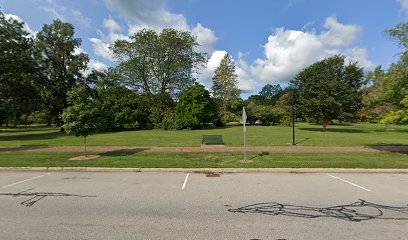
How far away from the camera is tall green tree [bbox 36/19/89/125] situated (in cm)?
3834

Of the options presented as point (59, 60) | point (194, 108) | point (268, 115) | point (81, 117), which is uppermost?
point (59, 60)

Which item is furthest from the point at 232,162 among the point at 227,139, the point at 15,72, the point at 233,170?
the point at 15,72

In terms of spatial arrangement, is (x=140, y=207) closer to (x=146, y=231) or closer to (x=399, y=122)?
(x=146, y=231)

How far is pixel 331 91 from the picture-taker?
30578mm

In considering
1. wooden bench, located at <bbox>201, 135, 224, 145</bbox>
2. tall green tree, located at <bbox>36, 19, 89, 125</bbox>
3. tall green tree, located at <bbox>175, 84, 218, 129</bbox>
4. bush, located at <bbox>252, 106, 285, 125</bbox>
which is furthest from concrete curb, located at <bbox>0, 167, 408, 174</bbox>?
bush, located at <bbox>252, 106, 285, 125</bbox>

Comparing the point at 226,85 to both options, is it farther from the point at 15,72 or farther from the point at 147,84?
the point at 15,72

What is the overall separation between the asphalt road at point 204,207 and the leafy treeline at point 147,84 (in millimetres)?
15338

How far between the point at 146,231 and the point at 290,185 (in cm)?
494

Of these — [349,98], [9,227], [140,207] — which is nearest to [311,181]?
[140,207]

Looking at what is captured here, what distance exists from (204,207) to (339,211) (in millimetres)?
3044

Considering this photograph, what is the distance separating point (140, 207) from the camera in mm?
5426

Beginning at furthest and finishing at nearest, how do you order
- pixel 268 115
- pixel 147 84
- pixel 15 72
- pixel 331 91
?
pixel 268 115
pixel 147 84
pixel 331 91
pixel 15 72

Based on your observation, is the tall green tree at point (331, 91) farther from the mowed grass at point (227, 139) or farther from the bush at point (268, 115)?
the bush at point (268, 115)

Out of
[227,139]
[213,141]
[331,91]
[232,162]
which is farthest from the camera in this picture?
[331,91]
